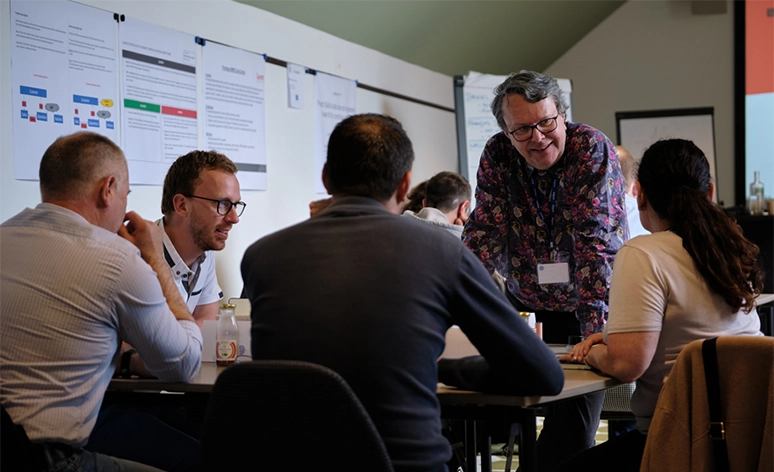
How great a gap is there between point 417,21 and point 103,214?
166 inches

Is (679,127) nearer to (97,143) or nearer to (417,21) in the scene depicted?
(417,21)

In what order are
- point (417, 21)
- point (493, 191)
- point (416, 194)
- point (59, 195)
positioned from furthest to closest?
point (417, 21), point (416, 194), point (493, 191), point (59, 195)

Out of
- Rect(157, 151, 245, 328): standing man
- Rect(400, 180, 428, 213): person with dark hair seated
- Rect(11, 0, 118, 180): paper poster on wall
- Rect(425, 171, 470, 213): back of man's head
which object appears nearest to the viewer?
Rect(157, 151, 245, 328): standing man

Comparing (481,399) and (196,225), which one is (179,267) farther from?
(481,399)

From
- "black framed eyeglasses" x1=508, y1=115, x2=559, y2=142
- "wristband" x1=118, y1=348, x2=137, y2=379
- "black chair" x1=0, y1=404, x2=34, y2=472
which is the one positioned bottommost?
"black chair" x1=0, y1=404, x2=34, y2=472

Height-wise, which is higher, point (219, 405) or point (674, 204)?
point (674, 204)

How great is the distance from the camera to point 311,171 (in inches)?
204

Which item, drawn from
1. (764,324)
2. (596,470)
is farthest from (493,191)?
(764,324)

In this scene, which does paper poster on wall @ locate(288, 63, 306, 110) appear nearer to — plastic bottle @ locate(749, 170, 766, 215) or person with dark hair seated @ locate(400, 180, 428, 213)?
person with dark hair seated @ locate(400, 180, 428, 213)

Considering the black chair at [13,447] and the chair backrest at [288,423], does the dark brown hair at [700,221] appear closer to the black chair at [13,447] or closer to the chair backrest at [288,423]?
the chair backrest at [288,423]

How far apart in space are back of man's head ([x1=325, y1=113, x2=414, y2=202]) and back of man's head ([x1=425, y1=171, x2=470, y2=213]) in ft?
9.40

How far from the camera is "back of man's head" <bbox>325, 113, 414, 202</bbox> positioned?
1604mm

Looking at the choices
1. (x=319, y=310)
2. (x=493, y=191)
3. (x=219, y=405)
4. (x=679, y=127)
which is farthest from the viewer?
(x=679, y=127)

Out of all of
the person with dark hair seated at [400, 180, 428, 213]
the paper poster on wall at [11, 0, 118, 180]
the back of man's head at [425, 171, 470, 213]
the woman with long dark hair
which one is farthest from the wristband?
the person with dark hair seated at [400, 180, 428, 213]
